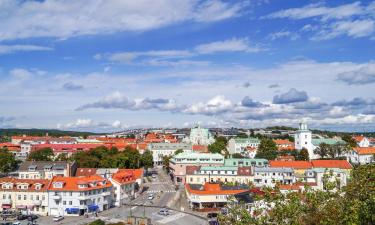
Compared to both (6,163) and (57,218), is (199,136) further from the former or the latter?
(57,218)

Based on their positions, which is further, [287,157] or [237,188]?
[287,157]

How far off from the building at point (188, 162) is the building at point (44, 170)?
67.5ft

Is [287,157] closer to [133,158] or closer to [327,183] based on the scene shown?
[133,158]

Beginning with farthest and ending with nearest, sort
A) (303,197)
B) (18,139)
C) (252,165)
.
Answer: (18,139) → (252,165) → (303,197)

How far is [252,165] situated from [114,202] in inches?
1191

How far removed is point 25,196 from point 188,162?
37457 mm

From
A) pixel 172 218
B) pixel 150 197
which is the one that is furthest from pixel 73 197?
pixel 172 218

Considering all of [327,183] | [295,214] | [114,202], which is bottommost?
[114,202]

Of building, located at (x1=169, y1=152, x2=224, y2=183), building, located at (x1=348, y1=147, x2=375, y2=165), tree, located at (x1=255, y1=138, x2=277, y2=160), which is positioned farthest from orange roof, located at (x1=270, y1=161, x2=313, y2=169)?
building, located at (x1=348, y1=147, x2=375, y2=165)

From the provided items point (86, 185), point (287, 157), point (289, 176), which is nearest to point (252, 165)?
point (289, 176)

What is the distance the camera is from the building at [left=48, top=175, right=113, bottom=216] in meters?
59.2

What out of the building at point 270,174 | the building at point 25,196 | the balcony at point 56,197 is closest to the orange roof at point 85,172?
the building at point 25,196

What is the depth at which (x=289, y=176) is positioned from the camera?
254 feet

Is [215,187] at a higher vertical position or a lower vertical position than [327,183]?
lower
